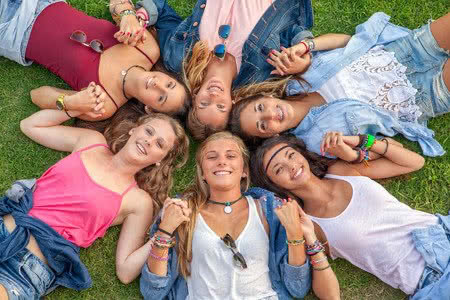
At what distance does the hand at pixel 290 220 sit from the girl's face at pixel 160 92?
4.38 feet

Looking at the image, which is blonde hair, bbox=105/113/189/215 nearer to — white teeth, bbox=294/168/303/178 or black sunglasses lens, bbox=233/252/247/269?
black sunglasses lens, bbox=233/252/247/269

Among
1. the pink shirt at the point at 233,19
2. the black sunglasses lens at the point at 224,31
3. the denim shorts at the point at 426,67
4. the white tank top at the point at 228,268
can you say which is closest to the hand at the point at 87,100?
the pink shirt at the point at 233,19

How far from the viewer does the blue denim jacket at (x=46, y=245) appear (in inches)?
172

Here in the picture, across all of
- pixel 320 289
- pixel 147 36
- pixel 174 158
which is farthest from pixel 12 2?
pixel 320 289

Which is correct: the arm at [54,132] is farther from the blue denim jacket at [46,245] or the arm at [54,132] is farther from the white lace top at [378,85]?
the white lace top at [378,85]

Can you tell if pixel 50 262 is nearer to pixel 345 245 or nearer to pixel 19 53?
pixel 19 53

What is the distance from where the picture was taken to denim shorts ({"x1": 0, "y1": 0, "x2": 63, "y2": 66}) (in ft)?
16.1

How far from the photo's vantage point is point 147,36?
5.05 metres

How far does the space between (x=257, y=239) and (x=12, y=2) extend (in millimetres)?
3100

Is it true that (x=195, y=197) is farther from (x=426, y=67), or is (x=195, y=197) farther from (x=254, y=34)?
(x=426, y=67)

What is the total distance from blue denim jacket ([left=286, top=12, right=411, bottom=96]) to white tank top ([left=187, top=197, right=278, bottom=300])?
1430 millimetres

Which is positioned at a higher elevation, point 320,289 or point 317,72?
point 317,72

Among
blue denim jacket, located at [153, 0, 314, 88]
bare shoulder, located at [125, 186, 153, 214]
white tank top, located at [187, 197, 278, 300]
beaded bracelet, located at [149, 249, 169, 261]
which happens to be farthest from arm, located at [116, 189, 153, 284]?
blue denim jacket, located at [153, 0, 314, 88]

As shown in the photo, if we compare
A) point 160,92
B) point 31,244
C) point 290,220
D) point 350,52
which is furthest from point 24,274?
point 350,52
